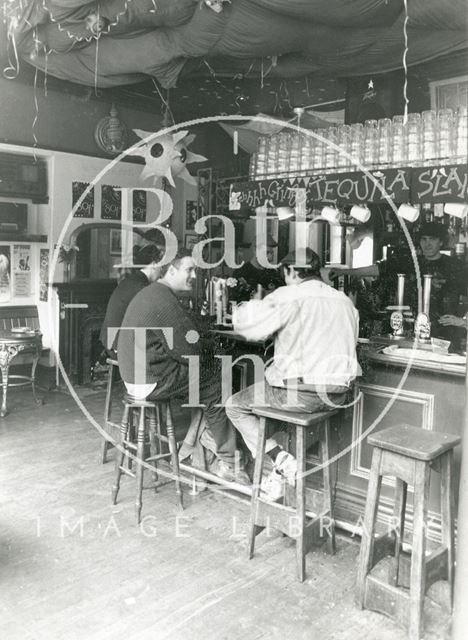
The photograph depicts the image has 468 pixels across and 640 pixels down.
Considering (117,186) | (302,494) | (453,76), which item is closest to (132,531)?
(302,494)

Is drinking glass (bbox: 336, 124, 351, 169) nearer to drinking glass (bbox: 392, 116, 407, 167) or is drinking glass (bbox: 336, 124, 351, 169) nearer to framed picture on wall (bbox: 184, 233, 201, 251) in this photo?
drinking glass (bbox: 392, 116, 407, 167)

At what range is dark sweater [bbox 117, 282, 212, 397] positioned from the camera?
139 inches

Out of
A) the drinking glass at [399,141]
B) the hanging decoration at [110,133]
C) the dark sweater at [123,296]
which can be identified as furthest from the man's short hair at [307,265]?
the hanging decoration at [110,133]

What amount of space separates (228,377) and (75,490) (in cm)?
117

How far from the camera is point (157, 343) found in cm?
356

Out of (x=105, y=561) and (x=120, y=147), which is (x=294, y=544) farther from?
(x=120, y=147)

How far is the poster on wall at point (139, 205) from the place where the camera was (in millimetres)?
7438

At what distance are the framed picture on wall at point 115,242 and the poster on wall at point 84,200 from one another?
356 mm

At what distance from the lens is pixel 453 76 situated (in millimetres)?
5188

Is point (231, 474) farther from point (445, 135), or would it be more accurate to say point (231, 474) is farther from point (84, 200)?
point (84, 200)

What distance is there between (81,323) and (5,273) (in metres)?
0.93

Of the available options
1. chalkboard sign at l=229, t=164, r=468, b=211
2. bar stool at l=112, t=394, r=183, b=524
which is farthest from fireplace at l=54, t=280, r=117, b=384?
bar stool at l=112, t=394, r=183, b=524

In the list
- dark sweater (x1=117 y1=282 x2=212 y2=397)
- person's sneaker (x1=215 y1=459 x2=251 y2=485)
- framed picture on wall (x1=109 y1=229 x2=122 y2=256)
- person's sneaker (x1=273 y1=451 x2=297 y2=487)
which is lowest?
person's sneaker (x1=215 y1=459 x2=251 y2=485)

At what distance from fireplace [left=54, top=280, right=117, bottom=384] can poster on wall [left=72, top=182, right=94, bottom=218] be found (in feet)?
2.64
